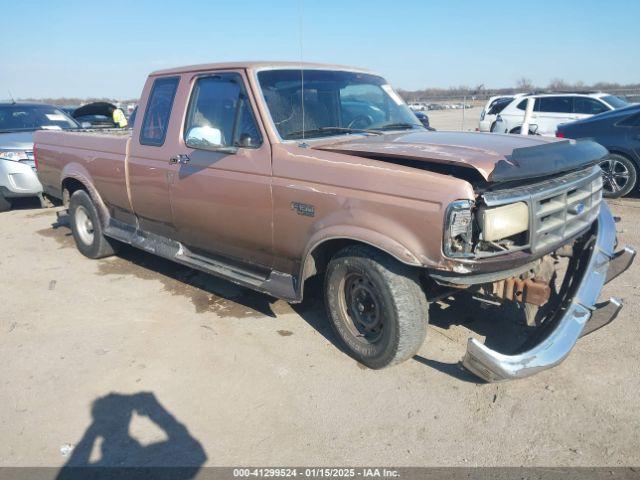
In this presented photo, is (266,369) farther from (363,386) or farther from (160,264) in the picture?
(160,264)

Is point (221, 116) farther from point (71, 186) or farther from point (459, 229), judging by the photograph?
point (71, 186)

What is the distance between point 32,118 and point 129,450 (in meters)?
8.84

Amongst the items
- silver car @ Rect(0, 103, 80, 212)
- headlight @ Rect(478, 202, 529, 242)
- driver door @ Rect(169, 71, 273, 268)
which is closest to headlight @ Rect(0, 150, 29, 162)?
silver car @ Rect(0, 103, 80, 212)

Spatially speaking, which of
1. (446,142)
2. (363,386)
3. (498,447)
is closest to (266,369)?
(363,386)

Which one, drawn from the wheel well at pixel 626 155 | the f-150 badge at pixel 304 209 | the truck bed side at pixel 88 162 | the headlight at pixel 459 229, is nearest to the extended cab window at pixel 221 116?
the f-150 badge at pixel 304 209

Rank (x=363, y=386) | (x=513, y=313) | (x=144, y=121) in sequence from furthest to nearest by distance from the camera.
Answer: (x=144, y=121)
(x=513, y=313)
(x=363, y=386)

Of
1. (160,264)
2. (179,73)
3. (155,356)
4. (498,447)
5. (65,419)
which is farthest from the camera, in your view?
(160,264)

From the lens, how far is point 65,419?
10.1 ft

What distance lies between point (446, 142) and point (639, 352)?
205cm

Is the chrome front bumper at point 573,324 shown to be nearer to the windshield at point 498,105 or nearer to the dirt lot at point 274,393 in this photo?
the dirt lot at point 274,393

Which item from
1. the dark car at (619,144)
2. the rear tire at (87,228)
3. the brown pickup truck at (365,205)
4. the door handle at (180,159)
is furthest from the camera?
the dark car at (619,144)

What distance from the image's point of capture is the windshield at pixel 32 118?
9336 millimetres

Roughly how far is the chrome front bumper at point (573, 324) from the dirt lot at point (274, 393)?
321 millimetres

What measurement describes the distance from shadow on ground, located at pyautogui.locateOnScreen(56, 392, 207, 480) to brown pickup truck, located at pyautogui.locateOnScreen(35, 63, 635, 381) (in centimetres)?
122
